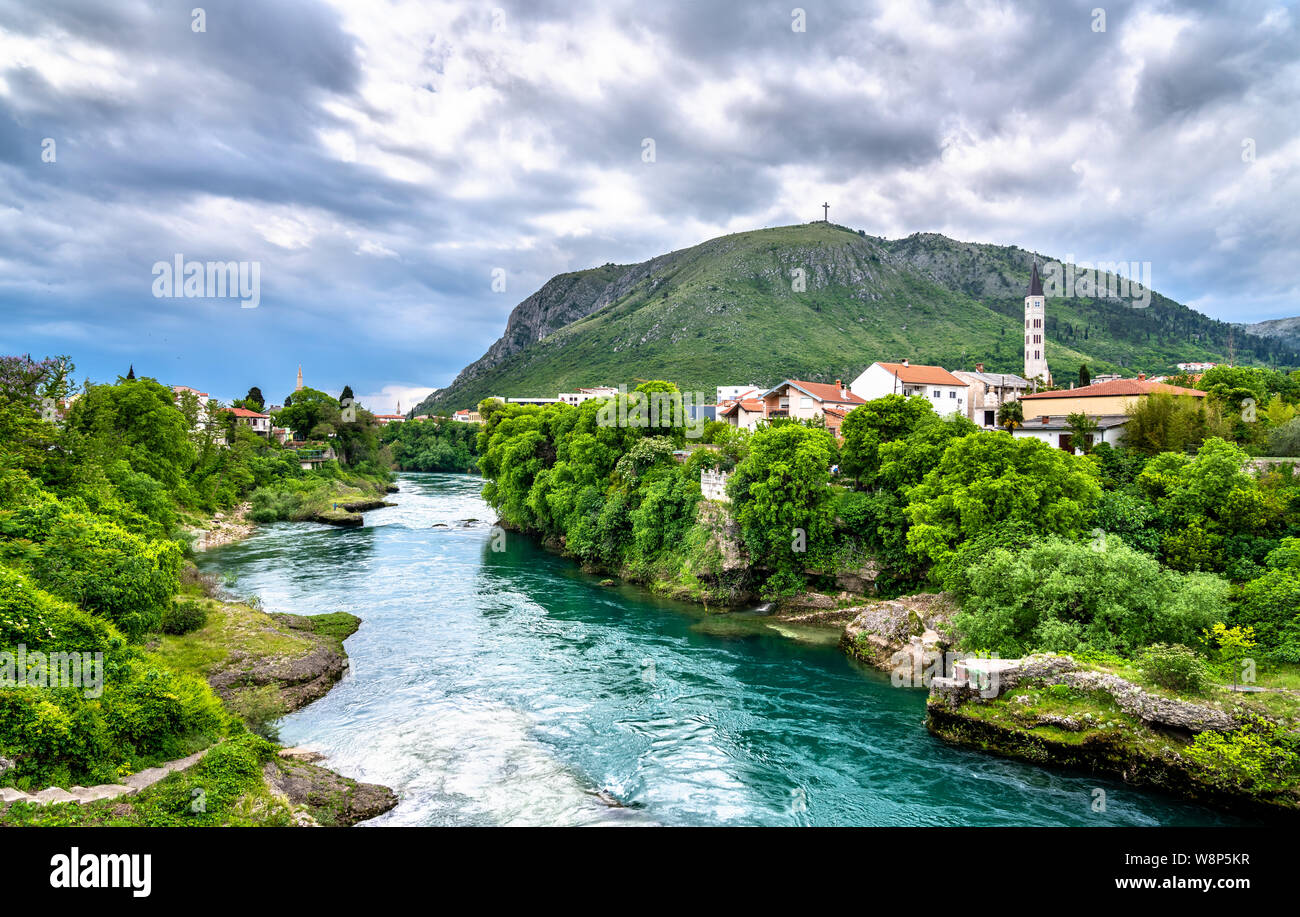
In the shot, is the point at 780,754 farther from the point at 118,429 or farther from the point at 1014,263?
the point at 1014,263

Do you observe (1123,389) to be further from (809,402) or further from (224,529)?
(224,529)

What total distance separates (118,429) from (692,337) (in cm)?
10489

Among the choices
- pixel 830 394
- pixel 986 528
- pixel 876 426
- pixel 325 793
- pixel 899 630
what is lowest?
pixel 325 793

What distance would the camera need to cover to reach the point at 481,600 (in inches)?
1344

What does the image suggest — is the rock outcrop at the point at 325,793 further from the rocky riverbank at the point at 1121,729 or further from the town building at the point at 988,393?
the town building at the point at 988,393

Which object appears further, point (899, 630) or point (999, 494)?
point (899, 630)

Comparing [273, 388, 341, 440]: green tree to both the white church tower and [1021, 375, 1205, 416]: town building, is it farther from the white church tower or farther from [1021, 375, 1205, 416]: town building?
the white church tower

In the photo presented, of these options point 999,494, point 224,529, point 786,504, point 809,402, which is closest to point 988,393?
point 809,402

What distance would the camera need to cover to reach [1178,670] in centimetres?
1805

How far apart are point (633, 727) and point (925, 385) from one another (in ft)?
153

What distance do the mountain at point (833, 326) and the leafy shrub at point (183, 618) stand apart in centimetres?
8321

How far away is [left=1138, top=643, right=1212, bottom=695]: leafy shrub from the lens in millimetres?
17828

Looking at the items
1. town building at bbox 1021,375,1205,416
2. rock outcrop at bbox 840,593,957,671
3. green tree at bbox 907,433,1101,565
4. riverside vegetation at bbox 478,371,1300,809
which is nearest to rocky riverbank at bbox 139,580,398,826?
riverside vegetation at bbox 478,371,1300,809

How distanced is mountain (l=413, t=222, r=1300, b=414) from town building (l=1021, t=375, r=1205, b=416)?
59883 mm
